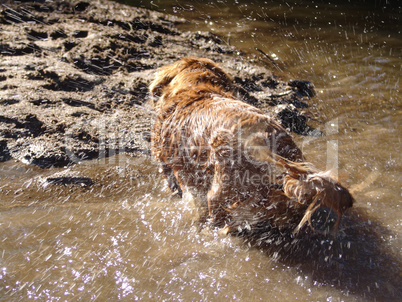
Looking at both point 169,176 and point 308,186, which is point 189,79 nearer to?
point 169,176

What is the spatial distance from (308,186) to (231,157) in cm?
60

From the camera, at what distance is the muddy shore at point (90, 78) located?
416 cm

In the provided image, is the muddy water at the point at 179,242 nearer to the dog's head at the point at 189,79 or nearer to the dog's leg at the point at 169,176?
the dog's leg at the point at 169,176

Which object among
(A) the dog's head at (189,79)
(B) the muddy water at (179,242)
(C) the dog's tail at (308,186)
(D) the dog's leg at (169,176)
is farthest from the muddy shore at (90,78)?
(C) the dog's tail at (308,186)

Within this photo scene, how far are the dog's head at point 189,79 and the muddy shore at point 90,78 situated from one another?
0.89 meters

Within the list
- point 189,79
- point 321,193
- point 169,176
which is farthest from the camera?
point 169,176

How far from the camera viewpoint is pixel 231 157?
2750 mm

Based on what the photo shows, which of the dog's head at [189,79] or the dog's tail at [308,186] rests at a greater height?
the dog's head at [189,79]

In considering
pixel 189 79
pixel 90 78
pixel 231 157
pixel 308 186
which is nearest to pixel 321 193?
pixel 308 186

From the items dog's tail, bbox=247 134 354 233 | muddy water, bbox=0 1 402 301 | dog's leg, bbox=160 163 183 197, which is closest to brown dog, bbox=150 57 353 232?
dog's tail, bbox=247 134 354 233

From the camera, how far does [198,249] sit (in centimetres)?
301

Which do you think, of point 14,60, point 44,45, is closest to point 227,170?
point 14,60

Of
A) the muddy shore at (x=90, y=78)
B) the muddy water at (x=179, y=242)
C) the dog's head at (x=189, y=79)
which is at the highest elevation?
the dog's head at (x=189, y=79)

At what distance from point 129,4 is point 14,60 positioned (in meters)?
3.75
